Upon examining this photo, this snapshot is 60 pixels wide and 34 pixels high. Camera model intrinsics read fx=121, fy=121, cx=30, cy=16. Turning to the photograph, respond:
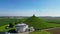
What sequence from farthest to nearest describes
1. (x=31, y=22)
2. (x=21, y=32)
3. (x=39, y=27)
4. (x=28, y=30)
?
1. (x=31, y=22)
2. (x=39, y=27)
3. (x=28, y=30)
4. (x=21, y=32)

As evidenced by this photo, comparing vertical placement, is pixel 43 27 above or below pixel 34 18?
below

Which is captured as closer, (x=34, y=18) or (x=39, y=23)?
(x=39, y=23)

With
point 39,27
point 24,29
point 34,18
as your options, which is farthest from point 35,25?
point 24,29

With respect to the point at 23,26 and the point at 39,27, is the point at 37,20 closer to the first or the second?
the point at 39,27

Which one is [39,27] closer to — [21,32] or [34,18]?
[34,18]

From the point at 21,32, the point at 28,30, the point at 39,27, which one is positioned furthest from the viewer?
the point at 39,27

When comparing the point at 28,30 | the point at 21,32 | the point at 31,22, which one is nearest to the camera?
the point at 21,32

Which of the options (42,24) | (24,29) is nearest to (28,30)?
(24,29)

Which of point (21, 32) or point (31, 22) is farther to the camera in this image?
point (31, 22)

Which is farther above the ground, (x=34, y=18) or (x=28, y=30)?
(x=34, y=18)
